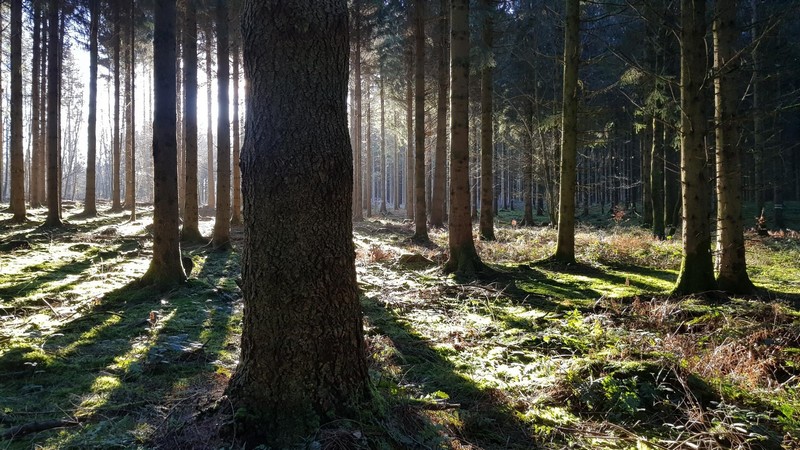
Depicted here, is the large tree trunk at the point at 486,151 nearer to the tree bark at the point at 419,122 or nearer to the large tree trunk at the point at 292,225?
the tree bark at the point at 419,122

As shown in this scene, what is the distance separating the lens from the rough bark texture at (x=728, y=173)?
263 inches

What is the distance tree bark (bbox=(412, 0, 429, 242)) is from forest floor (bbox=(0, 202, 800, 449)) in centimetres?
697

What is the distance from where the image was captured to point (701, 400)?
3256mm

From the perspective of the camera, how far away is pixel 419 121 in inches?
Answer: 613

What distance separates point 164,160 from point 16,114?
12.4 m

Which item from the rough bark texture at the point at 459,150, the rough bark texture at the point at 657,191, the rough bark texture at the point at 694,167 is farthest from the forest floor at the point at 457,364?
the rough bark texture at the point at 657,191

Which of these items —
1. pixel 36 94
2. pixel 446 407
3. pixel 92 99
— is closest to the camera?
pixel 446 407

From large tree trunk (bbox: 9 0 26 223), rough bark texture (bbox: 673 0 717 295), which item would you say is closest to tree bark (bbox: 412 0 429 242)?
rough bark texture (bbox: 673 0 717 295)

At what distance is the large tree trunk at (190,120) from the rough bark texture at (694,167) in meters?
10.5

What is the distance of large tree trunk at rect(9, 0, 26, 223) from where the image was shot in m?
14.9

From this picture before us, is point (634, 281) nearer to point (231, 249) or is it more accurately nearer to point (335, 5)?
point (335, 5)

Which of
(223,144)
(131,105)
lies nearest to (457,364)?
(223,144)

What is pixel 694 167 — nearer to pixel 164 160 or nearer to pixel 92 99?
pixel 164 160

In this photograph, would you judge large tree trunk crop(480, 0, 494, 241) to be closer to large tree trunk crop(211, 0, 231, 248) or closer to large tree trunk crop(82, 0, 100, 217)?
large tree trunk crop(211, 0, 231, 248)
